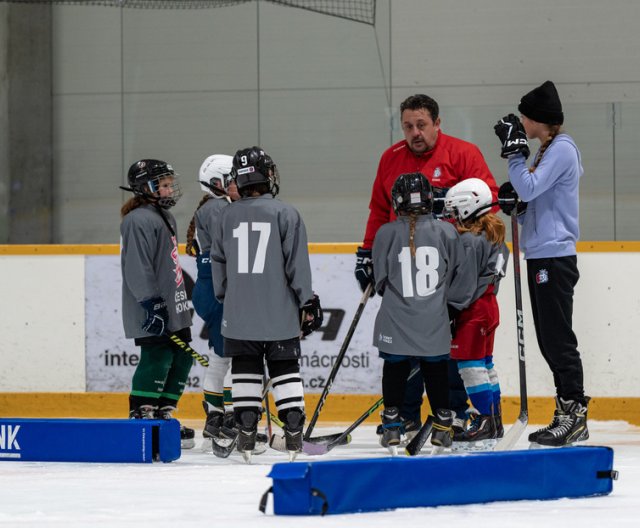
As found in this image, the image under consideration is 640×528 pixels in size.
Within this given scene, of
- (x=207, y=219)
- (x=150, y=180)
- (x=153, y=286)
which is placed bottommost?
(x=153, y=286)

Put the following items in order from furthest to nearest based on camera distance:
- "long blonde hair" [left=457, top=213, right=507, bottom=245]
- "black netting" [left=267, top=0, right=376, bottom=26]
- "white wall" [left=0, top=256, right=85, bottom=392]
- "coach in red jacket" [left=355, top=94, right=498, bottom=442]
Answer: "black netting" [left=267, top=0, right=376, bottom=26], "white wall" [left=0, top=256, right=85, bottom=392], "coach in red jacket" [left=355, top=94, right=498, bottom=442], "long blonde hair" [left=457, top=213, right=507, bottom=245]

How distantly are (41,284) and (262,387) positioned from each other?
6.69 ft

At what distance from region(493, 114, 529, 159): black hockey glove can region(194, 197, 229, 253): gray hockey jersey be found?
101cm

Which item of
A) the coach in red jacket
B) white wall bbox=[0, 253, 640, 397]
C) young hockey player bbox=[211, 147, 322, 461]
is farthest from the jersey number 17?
white wall bbox=[0, 253, 640, 397]

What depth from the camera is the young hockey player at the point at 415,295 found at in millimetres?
4016

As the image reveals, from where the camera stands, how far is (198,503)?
3035 mm

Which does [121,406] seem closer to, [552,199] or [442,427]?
[442,427]

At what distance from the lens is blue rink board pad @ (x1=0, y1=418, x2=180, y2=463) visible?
158 inches

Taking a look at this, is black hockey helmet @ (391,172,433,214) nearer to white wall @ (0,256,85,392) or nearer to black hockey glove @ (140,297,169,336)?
black hockey glove @ (140,297,169,336)

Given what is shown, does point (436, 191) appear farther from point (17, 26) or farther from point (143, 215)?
point (17, 26)

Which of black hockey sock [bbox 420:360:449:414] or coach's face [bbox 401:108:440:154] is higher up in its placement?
coach's face [bbox 401:108:440:154]

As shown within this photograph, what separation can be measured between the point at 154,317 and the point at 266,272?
2.05ft

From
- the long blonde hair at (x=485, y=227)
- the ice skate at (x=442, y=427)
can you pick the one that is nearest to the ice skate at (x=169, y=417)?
the ice skate at (x=442, y=427)

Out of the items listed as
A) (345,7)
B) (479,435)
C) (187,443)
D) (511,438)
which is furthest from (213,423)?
(345,7)
